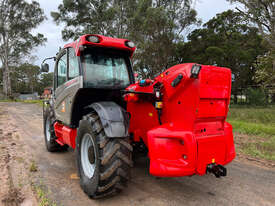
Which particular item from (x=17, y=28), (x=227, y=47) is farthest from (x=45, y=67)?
(x=17, y=28)

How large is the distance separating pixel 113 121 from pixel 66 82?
184 cm

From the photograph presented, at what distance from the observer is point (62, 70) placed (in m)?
4.63

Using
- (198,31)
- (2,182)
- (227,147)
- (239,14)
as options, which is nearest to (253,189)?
(227,147)

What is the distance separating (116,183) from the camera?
2.85 metres

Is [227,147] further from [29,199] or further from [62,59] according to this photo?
[62,59]

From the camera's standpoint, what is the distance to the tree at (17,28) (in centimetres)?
3175

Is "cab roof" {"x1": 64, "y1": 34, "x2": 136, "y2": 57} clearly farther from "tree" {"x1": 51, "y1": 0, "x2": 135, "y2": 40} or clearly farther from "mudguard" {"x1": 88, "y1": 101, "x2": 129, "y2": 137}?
"tree" {"x1": 51, "y1": 0, "x2": 135, "y2": 40}

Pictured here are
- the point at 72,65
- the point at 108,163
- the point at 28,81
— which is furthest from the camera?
the point at 28,81

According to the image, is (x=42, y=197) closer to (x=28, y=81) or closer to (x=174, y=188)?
(x=174, y=188)

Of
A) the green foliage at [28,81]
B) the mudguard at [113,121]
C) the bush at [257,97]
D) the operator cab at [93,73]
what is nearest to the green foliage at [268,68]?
the operator cab at [93,73]

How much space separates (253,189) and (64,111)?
3602 mm

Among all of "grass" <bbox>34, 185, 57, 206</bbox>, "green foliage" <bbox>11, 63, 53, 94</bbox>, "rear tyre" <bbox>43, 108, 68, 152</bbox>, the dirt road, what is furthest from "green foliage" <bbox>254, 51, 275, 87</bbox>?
"green foliage" <bbox>11, 63, 53, 94</bbox>

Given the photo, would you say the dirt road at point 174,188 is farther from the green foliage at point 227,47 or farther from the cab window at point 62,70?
the green foliage at point 227,47

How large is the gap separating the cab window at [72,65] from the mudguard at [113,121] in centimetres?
116
